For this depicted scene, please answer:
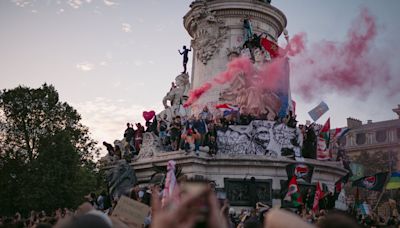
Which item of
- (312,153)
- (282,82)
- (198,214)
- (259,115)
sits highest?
(282,82)

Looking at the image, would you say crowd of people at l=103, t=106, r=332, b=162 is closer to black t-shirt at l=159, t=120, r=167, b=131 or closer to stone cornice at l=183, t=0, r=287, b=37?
black t-shirt at l=159, t=120, r=167, b=131

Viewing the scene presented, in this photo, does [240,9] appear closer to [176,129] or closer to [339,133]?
[176,129]

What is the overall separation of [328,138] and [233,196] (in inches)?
247

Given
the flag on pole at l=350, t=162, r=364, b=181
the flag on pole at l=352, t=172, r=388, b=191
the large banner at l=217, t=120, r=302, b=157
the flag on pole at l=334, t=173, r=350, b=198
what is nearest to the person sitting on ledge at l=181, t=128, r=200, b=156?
the large banner at l=217, t=120, r=302, b=157

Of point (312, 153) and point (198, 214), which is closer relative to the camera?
point (198, 214)

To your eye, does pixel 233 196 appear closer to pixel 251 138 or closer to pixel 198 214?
pixel 251 138

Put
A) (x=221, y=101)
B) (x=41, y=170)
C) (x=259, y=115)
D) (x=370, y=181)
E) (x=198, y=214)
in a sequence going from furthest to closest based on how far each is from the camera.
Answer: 1. (x=41, y=170)
2. (x=221, y=101)
3. (x=259, y=115)
4. (x=370, y=181)
5. (x=198, y=214)

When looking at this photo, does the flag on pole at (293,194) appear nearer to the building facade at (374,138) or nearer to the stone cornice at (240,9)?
the stone cornice at (240,9)

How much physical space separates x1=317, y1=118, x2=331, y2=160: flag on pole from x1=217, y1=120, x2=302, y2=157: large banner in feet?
4.18

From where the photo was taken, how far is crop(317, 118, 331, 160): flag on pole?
896 inches

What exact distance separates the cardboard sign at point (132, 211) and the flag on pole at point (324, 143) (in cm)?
1675

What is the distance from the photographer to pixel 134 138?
24.6m

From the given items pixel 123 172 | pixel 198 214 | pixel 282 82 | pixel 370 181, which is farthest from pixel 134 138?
pixel 198 214

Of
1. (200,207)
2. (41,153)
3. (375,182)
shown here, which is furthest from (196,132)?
(200,207)
